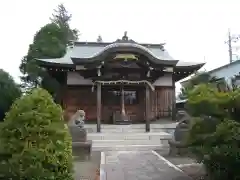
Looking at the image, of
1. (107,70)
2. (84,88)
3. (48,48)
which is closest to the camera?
(107,70)

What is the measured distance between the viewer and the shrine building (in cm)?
1698

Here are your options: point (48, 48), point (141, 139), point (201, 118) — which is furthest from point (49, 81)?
point (201, 118)

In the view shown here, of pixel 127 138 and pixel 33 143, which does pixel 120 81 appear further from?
pixel 33 143

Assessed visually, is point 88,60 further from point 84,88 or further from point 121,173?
point 121,173

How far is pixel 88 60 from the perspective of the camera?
16.8 m

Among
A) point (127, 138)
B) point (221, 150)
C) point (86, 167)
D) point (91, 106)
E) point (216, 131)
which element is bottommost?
point (86, 167)

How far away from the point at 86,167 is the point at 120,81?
355 inches

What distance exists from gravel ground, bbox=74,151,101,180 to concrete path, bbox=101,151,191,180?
0.24 metres

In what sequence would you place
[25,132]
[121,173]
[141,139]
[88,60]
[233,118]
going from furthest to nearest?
[88,60] < [141,139] < [121,173] < [233,118] < [25,132]

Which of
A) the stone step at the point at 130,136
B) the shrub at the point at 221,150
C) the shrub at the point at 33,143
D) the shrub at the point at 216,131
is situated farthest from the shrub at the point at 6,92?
the shrub at the point at 221,150

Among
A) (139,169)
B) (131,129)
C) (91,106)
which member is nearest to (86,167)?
(139,169)

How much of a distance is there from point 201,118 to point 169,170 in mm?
2287

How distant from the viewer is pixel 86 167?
8641mm

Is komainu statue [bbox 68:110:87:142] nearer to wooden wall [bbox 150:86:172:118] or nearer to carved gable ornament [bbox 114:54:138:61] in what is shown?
carved gable ornament [bbox 114:54:138:61]
